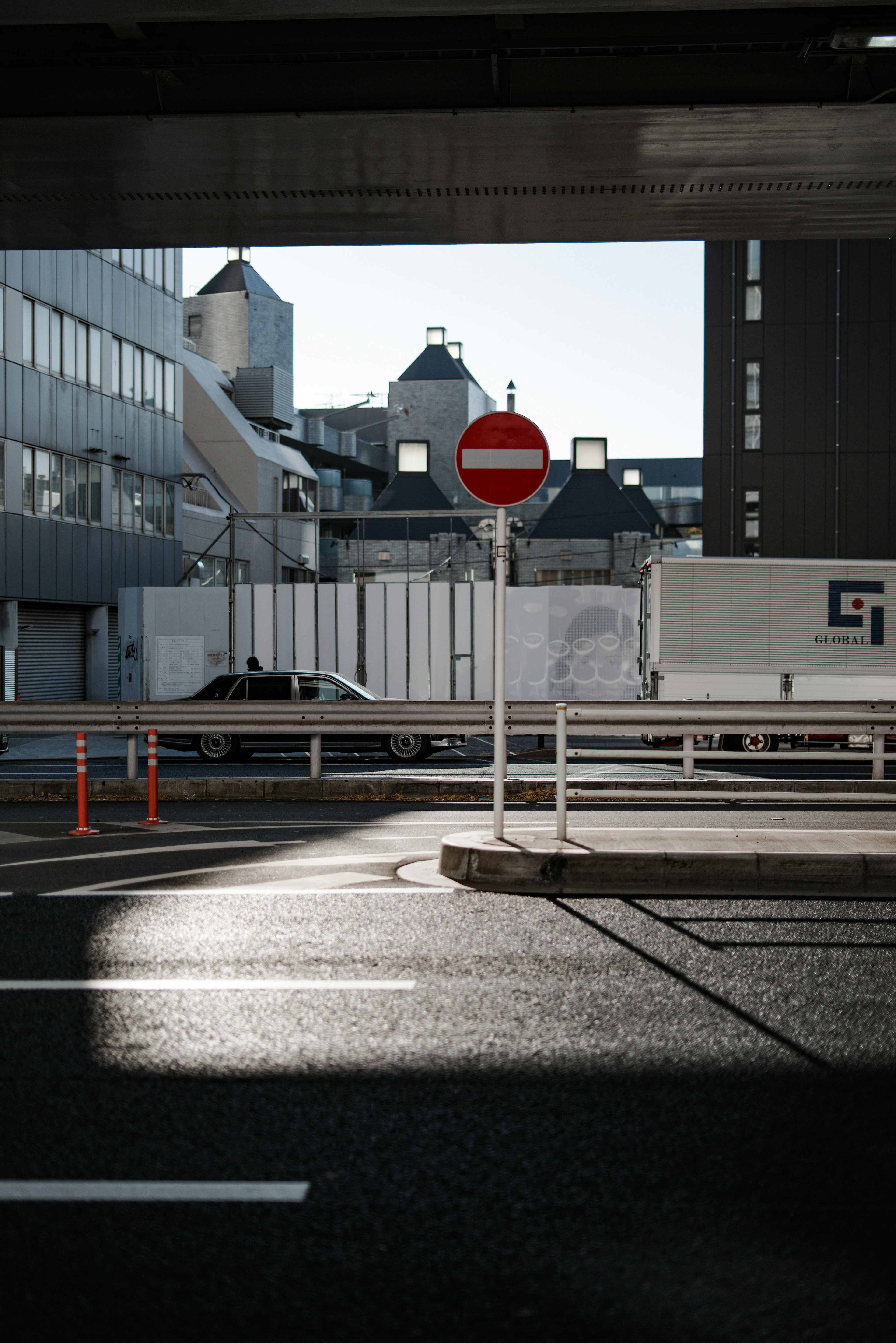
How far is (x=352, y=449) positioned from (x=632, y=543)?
2390 centimetres

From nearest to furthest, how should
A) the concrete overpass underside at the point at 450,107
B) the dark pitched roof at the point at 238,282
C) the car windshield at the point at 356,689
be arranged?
the concrete overpass underside at the point at 450,107
the car windshield at the point at 356,689
the dark pitched roof at the point at 238,282

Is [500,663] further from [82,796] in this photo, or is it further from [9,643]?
[9,643]

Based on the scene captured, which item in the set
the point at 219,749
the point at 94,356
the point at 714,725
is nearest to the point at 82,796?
the point at 714,725

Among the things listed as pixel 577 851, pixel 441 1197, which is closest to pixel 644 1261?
pixel 441 1197

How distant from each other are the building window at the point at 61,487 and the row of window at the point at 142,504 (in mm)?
1123

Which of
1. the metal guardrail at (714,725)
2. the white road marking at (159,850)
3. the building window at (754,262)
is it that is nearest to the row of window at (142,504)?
the building window at (754,262)

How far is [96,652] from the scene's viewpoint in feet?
126

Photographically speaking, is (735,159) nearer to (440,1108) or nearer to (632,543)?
(440,1108)

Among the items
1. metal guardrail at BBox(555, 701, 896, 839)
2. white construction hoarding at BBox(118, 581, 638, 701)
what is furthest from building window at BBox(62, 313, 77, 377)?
metal guardrail at BBox(555, 701, 896, 839)

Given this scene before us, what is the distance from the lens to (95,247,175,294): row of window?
39.4 m

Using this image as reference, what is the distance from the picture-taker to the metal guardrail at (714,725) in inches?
367

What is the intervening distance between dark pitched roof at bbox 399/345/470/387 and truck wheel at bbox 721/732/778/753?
61782mm

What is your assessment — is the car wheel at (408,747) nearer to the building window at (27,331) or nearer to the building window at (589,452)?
the building window at (27,331)

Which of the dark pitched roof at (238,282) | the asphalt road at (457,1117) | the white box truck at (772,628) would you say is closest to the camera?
the asphalt road at (457,1117)
